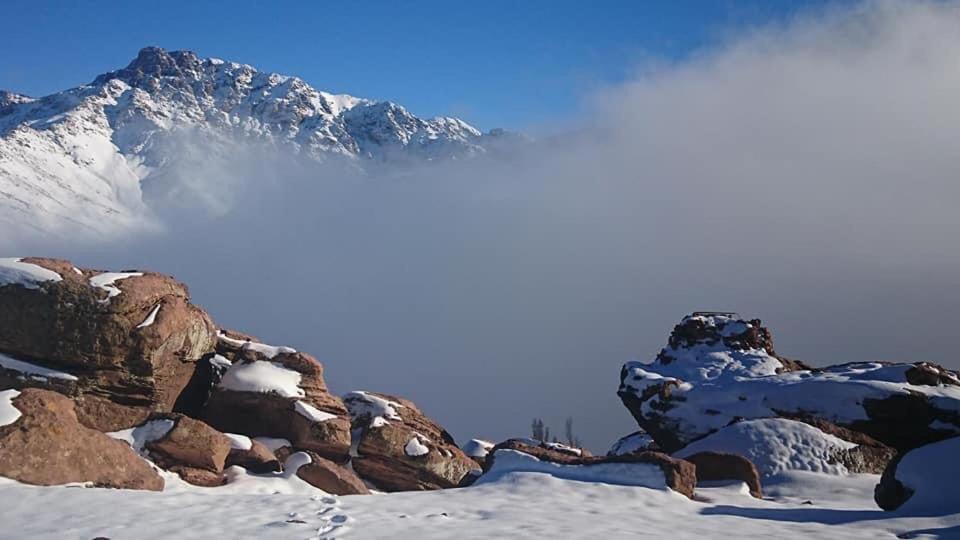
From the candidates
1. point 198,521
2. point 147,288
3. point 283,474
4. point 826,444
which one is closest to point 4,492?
point 198,521

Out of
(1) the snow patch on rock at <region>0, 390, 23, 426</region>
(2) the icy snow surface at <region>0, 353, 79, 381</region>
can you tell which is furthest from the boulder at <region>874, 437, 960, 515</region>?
(2) the icy snow surface at <region>0, 353, 79, 381</region>

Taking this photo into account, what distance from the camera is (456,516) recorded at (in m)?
12.5

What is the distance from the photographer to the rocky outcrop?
19.3 metres

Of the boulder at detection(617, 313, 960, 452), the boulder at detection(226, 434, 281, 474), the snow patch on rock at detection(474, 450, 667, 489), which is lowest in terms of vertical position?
the boulder at detection(226, 434, 281, 474)

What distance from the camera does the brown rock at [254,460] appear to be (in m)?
21.0

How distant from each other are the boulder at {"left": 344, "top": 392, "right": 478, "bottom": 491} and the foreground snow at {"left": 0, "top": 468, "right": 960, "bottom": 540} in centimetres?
918

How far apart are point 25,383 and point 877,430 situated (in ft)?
103

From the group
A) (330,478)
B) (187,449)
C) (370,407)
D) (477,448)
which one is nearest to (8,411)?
(187,449)

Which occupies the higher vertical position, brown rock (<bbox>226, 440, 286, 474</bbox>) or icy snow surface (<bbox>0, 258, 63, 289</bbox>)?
icy snow surface (<bbox>0, 258, 63, 289</bbox>)

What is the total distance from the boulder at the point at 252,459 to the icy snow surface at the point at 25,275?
7.97 m

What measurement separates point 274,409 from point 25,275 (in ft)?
29.1

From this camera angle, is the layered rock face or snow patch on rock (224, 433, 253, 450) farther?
snow patch on rock (224, 433, 253, 450)

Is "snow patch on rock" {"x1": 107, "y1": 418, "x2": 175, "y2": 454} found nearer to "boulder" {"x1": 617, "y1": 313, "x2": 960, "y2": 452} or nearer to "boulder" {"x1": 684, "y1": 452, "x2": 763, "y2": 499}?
"boulder" {"x1": 684, "y1": 452, "x2": 763, "y2": 499}

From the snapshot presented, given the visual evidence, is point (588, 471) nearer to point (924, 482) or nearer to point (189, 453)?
point (924, 482)
